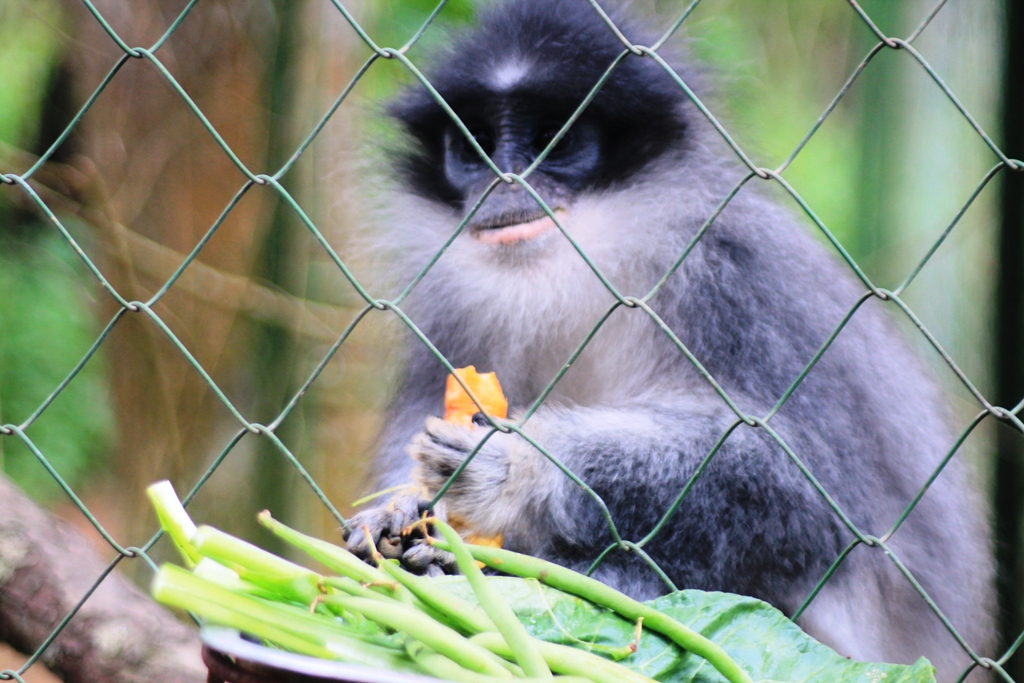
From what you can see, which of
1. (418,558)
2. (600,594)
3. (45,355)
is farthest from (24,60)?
(600,594)

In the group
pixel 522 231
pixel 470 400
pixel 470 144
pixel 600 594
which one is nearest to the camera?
pixel 600 594

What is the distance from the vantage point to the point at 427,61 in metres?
2.76

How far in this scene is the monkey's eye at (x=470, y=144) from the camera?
2.57m

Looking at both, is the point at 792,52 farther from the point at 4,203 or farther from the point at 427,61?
the point at 4,203

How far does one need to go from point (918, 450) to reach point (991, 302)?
1.32 feet

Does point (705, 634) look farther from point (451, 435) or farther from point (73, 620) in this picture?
point (73, 620)

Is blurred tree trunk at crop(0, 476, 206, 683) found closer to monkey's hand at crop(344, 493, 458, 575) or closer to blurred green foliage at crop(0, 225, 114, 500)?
monkey's hand at crop(344, 493, 458, 575)

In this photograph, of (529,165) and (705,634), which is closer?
(705,634)

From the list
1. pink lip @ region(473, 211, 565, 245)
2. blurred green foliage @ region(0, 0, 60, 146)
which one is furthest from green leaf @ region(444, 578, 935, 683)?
blurred green foliage @ region(0, 0, 60, 146)

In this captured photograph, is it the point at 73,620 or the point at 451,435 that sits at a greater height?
the point at 451,435

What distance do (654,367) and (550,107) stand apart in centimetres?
65

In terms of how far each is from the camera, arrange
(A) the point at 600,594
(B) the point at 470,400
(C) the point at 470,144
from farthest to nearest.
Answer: (C) the point at 470,144 → (B) the point at 470,400 → (A) the point at 600,594

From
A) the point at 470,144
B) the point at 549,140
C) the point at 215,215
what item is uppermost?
the point at 549,140

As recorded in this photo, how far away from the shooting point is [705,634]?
4.41ft
